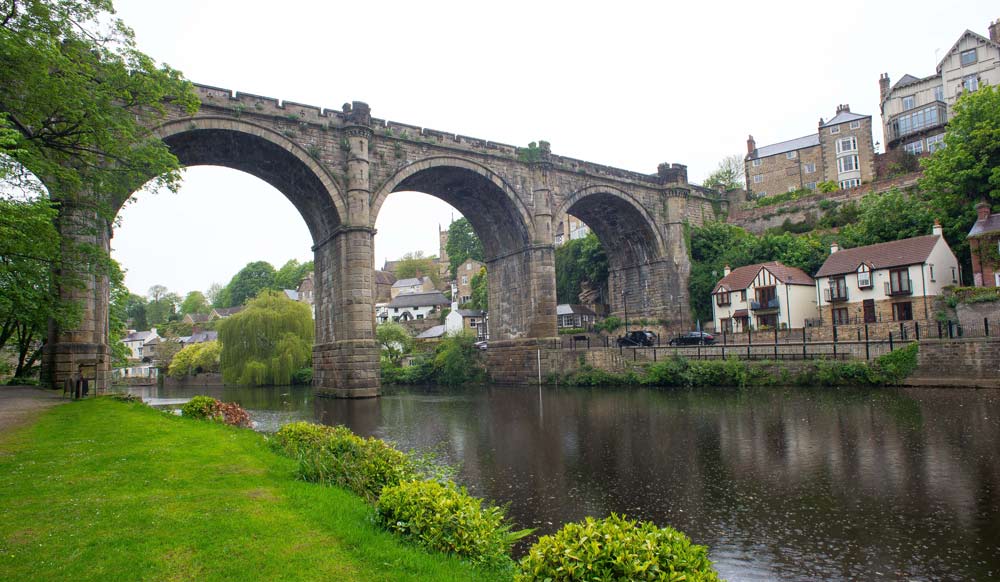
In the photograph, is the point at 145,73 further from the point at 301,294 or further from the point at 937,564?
the point at 301,294

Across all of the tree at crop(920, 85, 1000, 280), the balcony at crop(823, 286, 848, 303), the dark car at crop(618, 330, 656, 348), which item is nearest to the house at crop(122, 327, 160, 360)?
the dark car at crop(618, 330, 656, 348)

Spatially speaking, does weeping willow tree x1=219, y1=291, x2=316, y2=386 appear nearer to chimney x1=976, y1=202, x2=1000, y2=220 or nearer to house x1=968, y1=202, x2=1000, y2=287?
house x1=968, y1=202, x2=1000, y2=287

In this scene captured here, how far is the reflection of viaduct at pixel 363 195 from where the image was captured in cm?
2731

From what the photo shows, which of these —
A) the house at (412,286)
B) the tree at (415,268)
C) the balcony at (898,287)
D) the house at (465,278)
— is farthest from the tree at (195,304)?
the balcony at (898,287)

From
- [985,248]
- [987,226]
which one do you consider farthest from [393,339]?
[987,226]

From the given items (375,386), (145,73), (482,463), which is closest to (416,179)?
(375,386)

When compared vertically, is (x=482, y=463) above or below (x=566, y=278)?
below

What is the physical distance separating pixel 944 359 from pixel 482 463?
2145 cm

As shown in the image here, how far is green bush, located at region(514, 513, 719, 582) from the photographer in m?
3.56

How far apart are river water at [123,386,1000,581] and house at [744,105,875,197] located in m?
41.3

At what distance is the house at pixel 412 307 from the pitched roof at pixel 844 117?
150 ft

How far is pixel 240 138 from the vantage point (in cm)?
2811

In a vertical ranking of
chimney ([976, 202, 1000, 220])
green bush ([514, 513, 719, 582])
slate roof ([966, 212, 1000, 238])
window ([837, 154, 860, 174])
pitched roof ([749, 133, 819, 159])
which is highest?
pitched roof ([749, 133, 819, 159])

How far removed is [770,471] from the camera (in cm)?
1132
